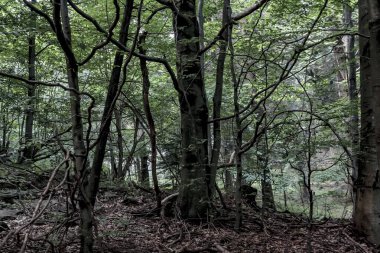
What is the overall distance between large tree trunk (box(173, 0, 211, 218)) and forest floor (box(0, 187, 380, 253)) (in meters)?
0.40

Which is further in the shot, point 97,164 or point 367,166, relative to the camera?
point 367,166

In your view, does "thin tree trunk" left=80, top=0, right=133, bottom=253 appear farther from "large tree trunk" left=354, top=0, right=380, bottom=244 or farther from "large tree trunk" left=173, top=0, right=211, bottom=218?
"large tree trunk" left=354, top=0, right=380, bottom=244

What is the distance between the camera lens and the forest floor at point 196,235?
456 centimetres

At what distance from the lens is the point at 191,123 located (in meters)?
5.96

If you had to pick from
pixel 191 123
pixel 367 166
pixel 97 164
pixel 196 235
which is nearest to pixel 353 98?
pixel 367 166

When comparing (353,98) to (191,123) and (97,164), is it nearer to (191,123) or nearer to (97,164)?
(191,123)

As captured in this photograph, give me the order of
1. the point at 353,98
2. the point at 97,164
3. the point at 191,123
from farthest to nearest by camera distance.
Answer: the point at 353,98 < the point at 191,123 < the point at 97,164

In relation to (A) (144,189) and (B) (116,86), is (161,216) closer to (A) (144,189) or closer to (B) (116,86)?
(A) (144,189)

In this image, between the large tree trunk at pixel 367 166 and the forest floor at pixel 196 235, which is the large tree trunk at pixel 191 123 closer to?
the forest floor at pixel 196 235

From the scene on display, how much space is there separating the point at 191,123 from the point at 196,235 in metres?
1.88

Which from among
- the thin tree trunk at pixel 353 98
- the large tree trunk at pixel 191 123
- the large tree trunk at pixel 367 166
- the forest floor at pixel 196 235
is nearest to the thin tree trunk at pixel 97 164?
the forest floor at pixel 196 235

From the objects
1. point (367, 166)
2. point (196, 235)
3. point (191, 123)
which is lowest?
point (196, 235)

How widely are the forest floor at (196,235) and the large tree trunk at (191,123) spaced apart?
1.32 feet

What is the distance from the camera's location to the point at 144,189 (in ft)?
26.2
